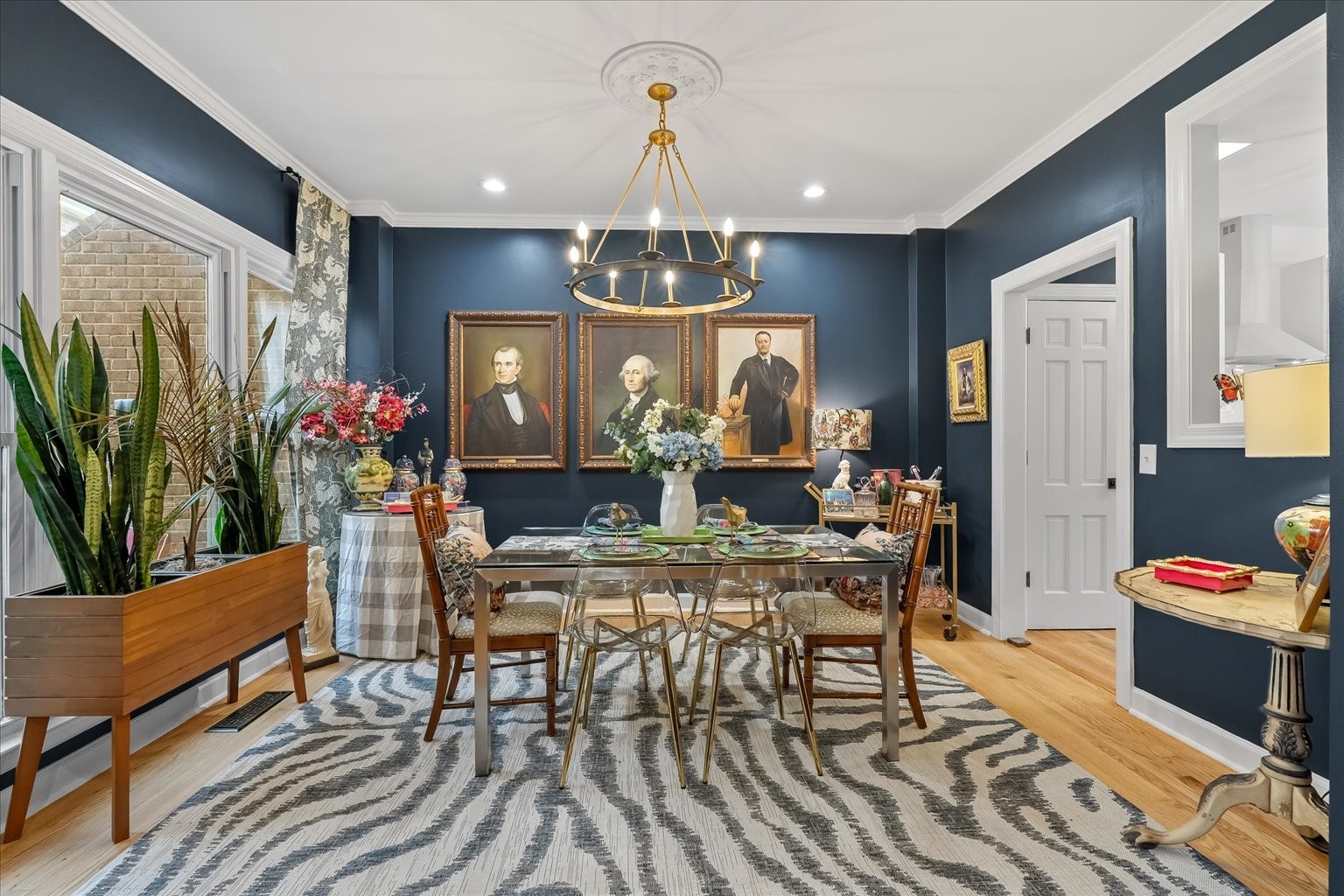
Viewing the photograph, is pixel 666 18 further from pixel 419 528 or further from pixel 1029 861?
pixel 1029 861

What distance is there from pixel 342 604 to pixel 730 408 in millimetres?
2680

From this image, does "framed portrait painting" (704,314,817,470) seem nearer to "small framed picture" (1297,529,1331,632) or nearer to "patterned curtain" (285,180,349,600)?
"patterned curtain" (285,180,349,600)

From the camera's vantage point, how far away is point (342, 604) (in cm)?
369

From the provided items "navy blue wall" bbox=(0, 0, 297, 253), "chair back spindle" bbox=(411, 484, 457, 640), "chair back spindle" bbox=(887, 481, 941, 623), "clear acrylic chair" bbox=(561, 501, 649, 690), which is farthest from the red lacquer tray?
"navy blue wall" bbox=(0, 0, 297, 253)

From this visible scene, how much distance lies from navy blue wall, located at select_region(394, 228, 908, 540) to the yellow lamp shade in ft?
9.65

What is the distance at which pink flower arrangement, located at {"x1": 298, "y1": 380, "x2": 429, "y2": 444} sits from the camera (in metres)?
3.65

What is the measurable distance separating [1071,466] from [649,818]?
136 inches

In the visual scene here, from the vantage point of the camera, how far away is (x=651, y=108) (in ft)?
10.0

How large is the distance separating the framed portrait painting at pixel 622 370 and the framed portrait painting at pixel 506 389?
17 centimetres

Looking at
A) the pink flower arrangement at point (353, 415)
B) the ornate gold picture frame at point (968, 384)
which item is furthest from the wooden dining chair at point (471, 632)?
the ornate gold picture frame at point (968, 384)

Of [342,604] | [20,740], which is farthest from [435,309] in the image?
[20,740]

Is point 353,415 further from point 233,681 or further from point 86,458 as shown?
point 86,458

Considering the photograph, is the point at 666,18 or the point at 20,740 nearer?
the point at 20,740

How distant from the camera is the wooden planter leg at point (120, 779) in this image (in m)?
1.91
